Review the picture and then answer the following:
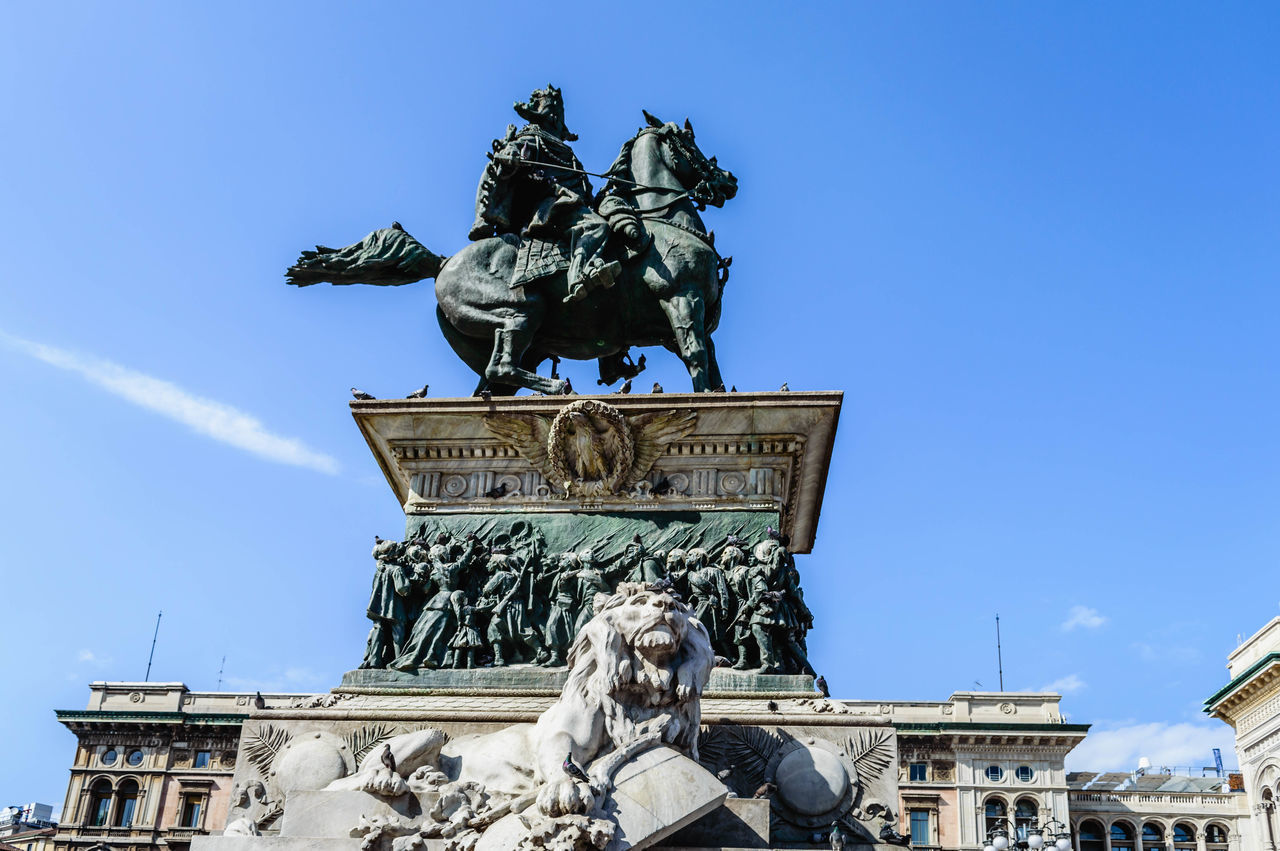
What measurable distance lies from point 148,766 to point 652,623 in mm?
52307

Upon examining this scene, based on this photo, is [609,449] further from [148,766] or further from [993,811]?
[148,766]

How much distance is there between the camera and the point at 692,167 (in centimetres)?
1205

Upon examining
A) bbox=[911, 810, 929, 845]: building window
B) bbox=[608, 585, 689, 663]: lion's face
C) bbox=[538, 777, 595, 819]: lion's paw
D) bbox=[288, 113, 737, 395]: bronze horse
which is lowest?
bbox=[538, 777, 595, 819]: lion's paw

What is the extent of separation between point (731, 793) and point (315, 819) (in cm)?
242

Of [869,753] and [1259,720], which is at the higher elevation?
[1259,720]

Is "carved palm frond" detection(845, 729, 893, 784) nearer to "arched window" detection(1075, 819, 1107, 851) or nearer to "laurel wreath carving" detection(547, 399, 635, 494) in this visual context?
"laurel wreath carving" detection(547, 399, 635, 494)

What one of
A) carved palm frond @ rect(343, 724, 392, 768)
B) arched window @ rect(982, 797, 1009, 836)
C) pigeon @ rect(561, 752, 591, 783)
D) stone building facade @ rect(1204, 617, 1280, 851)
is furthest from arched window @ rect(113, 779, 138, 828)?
pigeon @ rect(561, 752, 591, 783)

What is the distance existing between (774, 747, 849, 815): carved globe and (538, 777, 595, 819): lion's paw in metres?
1.79

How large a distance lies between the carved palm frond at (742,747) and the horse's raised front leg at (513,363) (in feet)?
10.7

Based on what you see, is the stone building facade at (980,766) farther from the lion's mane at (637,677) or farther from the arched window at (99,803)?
the lion's mane at (637,677)

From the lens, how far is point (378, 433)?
1057 cm

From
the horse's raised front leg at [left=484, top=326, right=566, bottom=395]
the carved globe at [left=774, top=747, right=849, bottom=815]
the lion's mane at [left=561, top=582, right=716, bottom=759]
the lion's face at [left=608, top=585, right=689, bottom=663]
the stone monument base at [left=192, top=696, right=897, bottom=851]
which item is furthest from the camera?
the horse's raised front leg at [left=484, top=326, right=566, bottom=395]

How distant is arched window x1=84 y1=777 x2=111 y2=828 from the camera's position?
54062 millimetres

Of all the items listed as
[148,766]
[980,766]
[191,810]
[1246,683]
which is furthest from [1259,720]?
[148,766]
